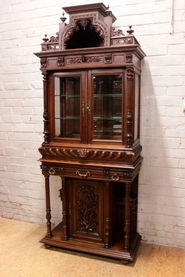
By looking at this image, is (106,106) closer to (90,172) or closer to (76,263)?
(90,172)

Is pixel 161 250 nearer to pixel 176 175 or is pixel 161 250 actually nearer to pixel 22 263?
pixel 176 175

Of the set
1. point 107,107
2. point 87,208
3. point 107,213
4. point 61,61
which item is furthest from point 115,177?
point 61,61

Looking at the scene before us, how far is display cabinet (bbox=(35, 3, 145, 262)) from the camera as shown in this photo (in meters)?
2.21

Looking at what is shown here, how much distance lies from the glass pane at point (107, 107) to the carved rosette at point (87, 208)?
0.53 m

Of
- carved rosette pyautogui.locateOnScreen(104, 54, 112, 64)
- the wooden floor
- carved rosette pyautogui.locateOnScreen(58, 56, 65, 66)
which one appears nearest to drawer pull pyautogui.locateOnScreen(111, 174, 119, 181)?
the wooden floor

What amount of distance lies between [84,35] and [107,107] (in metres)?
0.76

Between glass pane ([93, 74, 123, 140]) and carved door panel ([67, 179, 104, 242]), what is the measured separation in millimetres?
470

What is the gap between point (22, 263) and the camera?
238cm

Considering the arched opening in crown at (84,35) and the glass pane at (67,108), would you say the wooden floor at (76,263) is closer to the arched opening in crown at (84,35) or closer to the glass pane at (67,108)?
the glass pane at (67,108)

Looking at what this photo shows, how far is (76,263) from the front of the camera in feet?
7.77

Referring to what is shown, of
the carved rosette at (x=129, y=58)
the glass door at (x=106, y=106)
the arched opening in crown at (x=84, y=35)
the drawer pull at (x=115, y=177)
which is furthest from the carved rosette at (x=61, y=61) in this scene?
the drawer pull at (x=115, y=177)

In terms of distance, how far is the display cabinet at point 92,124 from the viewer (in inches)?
87.0

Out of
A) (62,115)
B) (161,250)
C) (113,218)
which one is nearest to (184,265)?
(161,250)

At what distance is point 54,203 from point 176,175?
1377 millimetres
